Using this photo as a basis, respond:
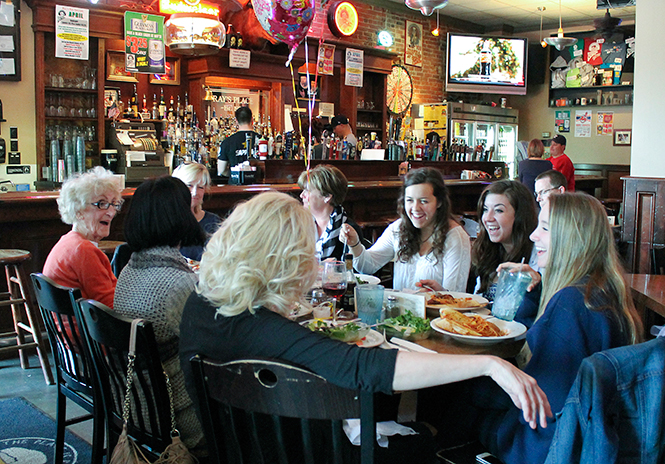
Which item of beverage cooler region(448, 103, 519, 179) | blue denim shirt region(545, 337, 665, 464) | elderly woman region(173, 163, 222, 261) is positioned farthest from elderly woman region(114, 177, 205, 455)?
beverage cooler region(448, 103, 519, 179)

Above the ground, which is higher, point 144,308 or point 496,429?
point 144,308

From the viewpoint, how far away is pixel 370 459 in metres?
1.28

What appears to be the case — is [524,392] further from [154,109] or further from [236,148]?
[154,109]

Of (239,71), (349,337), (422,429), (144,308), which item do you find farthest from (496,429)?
(239,71)

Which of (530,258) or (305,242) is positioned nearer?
(305,242)

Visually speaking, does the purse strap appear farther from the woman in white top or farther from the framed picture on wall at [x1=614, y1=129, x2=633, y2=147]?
the framed picture on wall at [x1=614, y1=129, x2=633, y2=147]

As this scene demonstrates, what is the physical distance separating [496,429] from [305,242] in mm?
813

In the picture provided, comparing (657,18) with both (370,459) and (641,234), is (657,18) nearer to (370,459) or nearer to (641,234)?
(641,234)

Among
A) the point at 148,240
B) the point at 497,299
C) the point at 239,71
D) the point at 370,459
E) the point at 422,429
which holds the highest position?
the point at 239,71

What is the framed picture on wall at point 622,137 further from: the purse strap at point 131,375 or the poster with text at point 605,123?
the purse strap at point 131,375

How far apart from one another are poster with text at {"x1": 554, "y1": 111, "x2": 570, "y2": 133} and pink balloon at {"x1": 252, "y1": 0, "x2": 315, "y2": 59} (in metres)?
8.94

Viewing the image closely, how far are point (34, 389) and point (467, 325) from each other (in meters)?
2.66

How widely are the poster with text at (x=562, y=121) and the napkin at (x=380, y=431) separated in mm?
11559

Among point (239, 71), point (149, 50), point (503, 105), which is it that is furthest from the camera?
point (503, 105)
